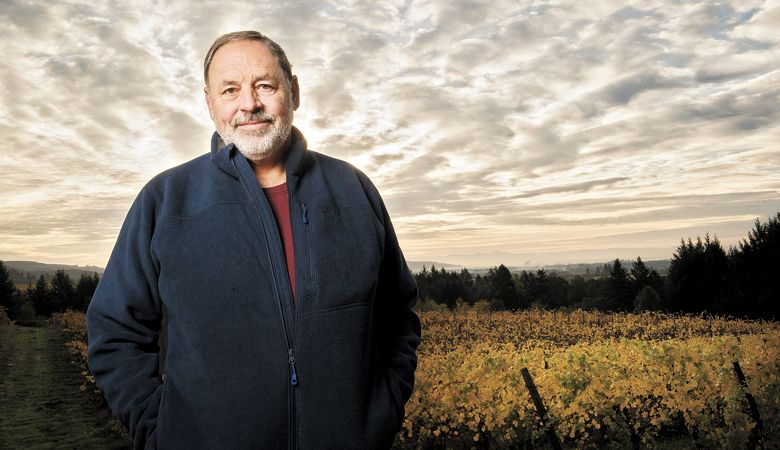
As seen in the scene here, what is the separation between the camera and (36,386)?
18703 millimetres

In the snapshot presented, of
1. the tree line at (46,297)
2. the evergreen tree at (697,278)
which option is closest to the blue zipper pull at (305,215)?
the evergreen tree at (697,278)

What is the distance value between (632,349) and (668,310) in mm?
27605

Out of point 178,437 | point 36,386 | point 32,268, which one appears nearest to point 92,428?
point 36,386

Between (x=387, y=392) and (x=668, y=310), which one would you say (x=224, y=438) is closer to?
(x=387, y=392)

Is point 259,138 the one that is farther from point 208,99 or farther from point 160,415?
point 160,415

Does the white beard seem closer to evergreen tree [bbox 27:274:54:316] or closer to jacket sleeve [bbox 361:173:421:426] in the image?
jacket sleeve [bbox 361:173:421:426]

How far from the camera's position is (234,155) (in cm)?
201

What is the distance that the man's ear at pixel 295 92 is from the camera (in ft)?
7.16

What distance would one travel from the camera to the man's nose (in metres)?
2.01

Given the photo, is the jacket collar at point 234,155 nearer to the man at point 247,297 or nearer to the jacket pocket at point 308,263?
the man at point 247,297

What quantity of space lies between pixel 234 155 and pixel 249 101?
0.64 ft

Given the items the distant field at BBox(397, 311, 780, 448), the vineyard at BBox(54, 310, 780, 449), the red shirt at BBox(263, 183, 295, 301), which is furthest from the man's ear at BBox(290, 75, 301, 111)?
the distant field at BBox(397, 311, 780, 448)

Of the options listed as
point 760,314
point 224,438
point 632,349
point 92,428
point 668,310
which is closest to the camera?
point 224,438

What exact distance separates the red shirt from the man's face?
13 centimetres
